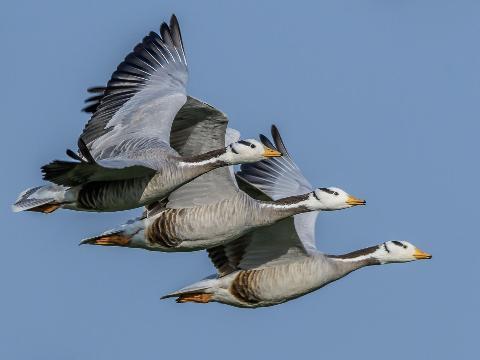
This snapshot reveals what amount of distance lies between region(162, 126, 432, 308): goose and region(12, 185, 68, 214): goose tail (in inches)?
104

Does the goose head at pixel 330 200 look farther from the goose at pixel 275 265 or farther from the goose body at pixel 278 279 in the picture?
the goose body at pixel 278 279

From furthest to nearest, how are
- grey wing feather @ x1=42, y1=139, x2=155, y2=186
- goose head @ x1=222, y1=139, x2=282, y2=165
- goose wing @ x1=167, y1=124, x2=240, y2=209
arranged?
goose wing @ x1=167, y1=124, x2=240, y2=209 < goose head @ x1=222, y1=139, x2=282, y2=165 < grey wing feather @ x1=42, y1=139, x2=155, y2=186

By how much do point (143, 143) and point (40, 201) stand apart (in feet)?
5.40

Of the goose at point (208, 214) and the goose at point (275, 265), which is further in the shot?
the goose at point (275, 265)

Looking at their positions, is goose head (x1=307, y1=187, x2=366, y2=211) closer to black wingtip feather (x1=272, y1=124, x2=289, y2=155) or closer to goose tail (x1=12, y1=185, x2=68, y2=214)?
black wingtip feather (x1=272, y1=124, x2=289, y2=155)

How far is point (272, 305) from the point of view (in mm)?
21031

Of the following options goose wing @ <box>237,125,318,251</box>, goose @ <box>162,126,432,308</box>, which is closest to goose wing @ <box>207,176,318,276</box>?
goose @ <box>162,126,432,308</box>

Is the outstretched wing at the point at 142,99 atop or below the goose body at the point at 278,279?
atop

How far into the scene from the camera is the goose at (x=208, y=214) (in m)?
20.1

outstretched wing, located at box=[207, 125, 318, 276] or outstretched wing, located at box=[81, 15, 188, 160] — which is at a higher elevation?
outstretched wing, located at box=[81, 15, 188, 160]

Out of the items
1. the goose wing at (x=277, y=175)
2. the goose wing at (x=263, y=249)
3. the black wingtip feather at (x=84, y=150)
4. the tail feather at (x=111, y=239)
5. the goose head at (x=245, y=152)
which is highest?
the black wingtip feather at (x=84, y=150)

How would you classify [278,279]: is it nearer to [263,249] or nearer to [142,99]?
[263,249]

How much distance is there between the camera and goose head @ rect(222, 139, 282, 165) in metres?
19.8

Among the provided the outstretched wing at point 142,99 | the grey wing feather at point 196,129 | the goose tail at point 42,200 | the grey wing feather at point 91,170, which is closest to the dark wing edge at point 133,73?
the outstretched wing at point 142,99
